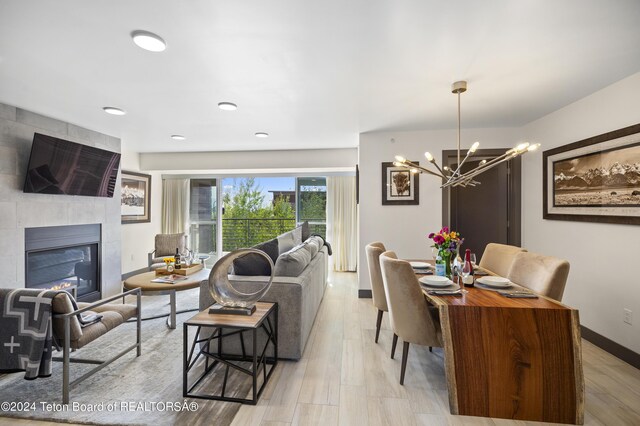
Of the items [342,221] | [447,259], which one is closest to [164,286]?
[447,259]

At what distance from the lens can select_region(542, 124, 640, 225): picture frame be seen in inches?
93.6

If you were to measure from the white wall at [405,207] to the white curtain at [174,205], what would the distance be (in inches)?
161

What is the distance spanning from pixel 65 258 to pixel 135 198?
1891 millimetres

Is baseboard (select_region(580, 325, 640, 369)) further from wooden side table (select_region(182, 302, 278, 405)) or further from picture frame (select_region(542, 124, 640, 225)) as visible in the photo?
wooden side table (select_region(182, 302, 278, 405))

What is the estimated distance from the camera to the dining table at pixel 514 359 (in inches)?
68.7

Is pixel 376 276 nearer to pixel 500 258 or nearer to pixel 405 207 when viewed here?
pixel 500 258

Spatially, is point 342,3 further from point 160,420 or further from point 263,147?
point 263,147

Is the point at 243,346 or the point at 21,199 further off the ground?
the point at 21,199

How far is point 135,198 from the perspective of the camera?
217 inches

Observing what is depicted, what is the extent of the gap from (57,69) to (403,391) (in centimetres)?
351

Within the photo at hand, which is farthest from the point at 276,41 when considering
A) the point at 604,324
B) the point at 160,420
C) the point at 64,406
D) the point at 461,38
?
the point at 604,324

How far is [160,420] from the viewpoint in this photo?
1.74 metres

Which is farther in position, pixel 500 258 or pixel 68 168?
pixel 68 168

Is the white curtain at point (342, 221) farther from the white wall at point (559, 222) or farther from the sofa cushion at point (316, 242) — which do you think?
the white wall at point (559, 222)
